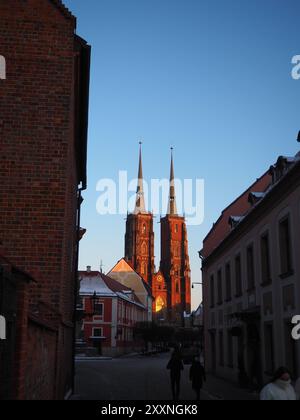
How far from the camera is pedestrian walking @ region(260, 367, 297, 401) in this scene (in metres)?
6.21

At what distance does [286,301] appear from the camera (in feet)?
49.8

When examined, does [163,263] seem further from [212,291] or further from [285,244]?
[285,244]

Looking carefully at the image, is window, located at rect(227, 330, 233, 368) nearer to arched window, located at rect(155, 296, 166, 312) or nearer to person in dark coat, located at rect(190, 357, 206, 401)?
person in dark coat, located at rect(190, 357, 206, 401)

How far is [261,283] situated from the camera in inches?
700

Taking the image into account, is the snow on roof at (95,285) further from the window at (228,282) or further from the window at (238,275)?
the window at (238,275)

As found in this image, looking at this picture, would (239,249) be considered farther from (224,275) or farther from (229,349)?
(229,349)

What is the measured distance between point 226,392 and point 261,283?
4.15 metres

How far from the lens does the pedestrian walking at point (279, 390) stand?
20.4 feet

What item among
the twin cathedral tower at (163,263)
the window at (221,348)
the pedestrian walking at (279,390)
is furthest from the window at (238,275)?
the twin cathedral tower at (163,263)

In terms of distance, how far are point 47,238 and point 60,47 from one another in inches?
171

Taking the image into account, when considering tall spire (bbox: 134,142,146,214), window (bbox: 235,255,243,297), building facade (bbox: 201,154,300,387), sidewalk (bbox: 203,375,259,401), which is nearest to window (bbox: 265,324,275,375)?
building facade (bbox: 201,154,300,387)

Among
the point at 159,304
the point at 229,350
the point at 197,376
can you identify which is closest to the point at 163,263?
the point at 159,304
